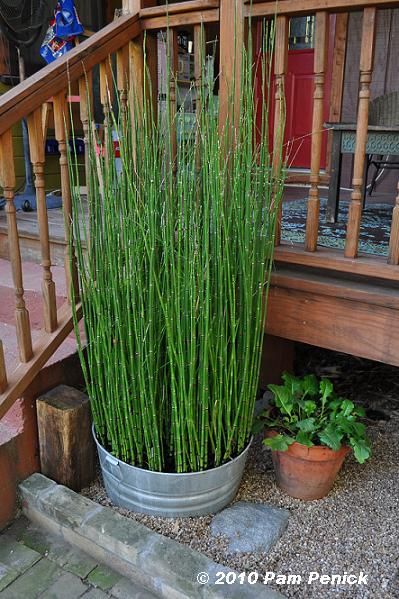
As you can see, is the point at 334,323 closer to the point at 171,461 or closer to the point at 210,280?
the point at 210,280

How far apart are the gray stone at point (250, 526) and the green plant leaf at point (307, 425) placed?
0.31 metres

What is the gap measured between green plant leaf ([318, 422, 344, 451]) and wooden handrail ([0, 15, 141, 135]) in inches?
58.0

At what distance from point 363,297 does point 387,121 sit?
1.58 meters

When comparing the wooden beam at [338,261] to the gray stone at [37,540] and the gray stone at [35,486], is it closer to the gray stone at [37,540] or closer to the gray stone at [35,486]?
the gray stone at [35,486]

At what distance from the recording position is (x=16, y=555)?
1806 mm

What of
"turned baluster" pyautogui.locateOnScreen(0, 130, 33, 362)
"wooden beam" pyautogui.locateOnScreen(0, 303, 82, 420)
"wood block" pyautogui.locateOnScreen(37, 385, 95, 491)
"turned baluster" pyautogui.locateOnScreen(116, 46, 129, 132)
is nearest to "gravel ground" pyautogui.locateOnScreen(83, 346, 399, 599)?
"wood block" pyautogui.locateOnScreen(37, 385, 95, 491)

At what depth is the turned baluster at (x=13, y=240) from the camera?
175 cm

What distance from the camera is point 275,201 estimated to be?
1834mm

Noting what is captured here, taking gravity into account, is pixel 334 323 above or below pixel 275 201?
below

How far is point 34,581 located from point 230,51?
1.93 meters

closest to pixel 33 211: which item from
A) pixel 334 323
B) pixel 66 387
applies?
pixel 66 387

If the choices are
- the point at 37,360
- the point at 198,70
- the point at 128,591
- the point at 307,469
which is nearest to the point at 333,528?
the point at 307,469

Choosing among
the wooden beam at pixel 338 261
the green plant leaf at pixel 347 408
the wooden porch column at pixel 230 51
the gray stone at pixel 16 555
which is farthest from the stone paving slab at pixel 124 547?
the wooden porch column at pixel 230 51

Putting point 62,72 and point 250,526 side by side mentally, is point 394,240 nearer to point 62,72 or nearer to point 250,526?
point 250,526
